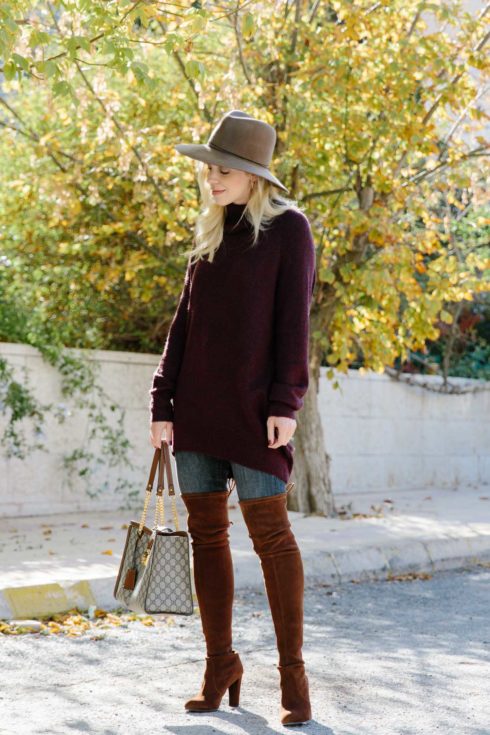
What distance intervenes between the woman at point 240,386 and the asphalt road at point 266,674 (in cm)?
19

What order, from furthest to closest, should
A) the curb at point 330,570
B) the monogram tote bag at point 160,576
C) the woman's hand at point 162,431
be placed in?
the curb at point 330,570 → the woman's hand at point 162,431 → the monogram tote bag at point 160,576

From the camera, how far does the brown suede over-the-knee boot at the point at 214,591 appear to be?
391cm

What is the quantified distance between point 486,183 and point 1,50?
606cm

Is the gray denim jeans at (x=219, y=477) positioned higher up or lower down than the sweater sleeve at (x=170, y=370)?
lower down

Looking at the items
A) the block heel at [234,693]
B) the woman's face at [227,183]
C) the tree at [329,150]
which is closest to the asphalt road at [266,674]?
the block heel at [234,693]

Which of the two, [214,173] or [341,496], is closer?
[214,173]

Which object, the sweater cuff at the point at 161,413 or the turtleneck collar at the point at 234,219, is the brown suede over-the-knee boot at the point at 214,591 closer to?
the sweater cuff at the point at 161,413

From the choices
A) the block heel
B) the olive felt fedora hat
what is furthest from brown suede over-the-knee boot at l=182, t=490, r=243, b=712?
the olive felt fedora hat

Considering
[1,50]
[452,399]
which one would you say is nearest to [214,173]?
[1,50]

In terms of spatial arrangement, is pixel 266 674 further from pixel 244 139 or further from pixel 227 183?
pixel 244 139

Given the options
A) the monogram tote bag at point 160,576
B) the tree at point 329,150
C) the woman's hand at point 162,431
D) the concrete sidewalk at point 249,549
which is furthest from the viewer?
the tree at point 329,150

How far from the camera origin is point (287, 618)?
3812 millimetres

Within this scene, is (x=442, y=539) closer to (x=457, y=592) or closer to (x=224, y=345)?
(x=457, y=592)

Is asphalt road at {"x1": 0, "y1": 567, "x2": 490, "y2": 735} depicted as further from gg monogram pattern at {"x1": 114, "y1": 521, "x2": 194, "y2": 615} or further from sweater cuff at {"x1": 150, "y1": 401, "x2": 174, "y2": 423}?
sweater cuff at {"x1": 150, "y1": 401, "x2": 174, "y2": 423}
